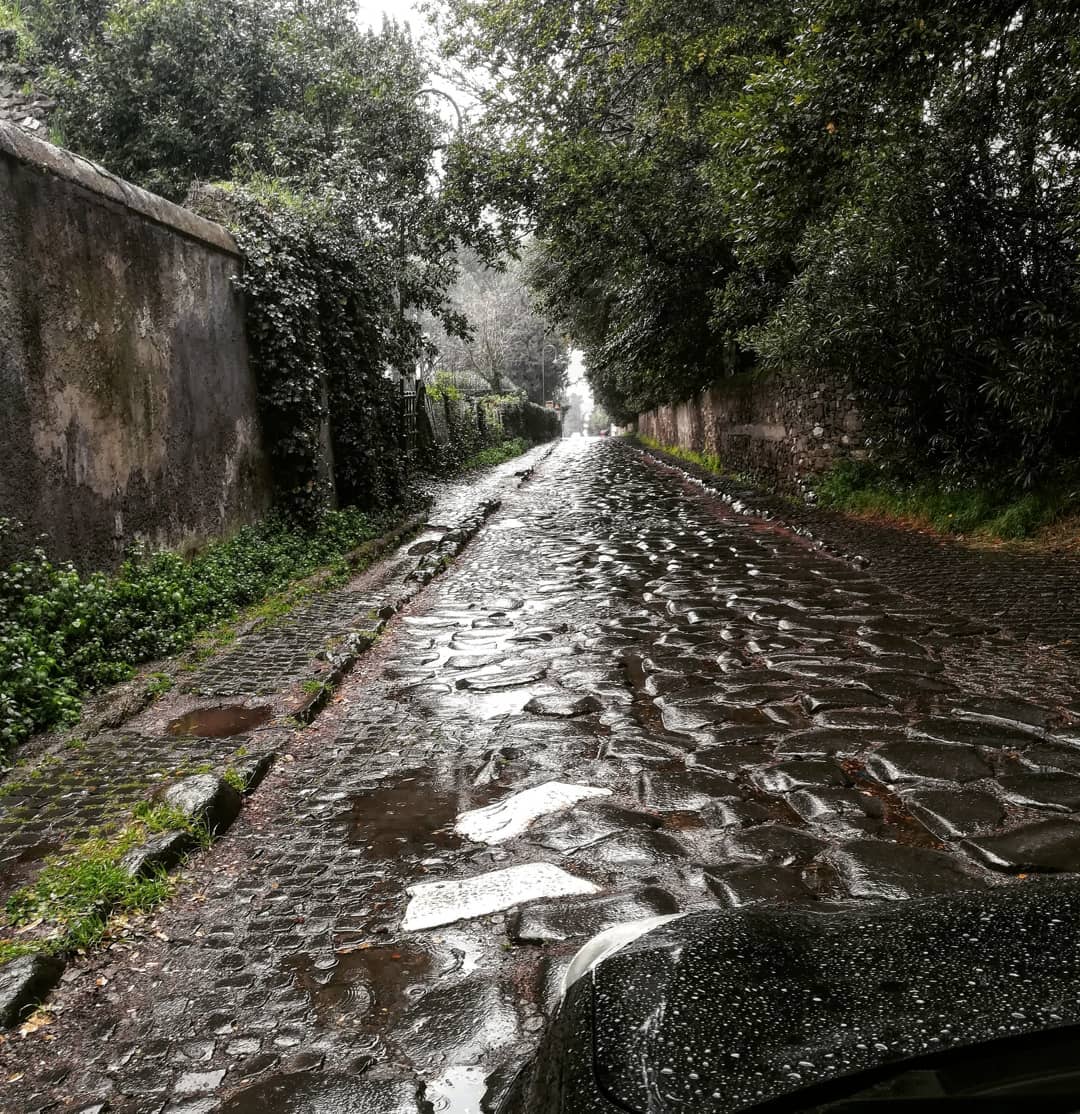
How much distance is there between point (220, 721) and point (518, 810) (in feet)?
6.31

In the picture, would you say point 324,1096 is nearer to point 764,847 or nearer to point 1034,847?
point 764,847

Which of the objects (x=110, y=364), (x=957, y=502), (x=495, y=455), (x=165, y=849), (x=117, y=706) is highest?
(x=110, y=364)

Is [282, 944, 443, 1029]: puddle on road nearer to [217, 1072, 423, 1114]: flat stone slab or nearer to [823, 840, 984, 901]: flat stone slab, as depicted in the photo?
[217, 1072, 423, 1114]: flat stone slab

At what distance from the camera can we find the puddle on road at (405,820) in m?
2.94

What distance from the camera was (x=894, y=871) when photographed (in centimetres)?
259

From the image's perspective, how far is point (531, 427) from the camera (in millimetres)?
42719

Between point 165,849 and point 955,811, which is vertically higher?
point 165,849

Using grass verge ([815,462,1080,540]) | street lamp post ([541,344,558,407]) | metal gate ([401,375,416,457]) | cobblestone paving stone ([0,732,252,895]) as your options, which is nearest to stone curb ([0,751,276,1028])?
cobblestone paving stone ([0,732,252,895])

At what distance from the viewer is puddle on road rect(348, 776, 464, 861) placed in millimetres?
2936

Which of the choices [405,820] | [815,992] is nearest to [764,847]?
[405,820]

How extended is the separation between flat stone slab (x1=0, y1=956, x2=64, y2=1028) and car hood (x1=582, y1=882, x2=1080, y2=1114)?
1908 mm

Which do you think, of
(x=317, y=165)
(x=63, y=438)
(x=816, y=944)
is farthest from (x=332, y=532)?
(x=816, y=944)

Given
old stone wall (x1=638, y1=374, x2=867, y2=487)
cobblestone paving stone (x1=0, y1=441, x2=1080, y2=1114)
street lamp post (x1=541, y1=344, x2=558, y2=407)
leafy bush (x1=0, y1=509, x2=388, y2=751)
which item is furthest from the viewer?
street lamp post (x1=541, y1=344, x2=558, y2=407)

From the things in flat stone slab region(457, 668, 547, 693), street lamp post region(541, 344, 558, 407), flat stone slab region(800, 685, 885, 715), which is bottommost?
flat stone slab region(800, 685, 885, 715)
